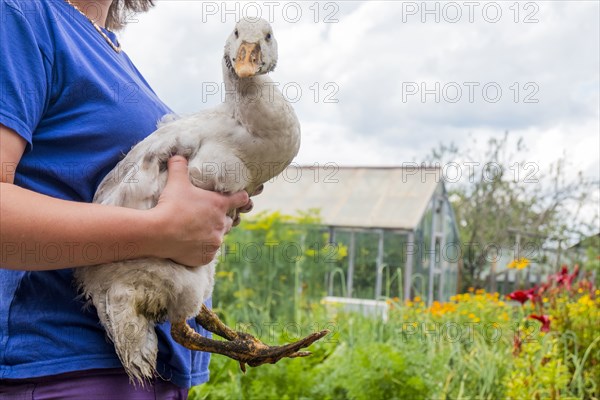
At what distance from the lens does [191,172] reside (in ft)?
3.58

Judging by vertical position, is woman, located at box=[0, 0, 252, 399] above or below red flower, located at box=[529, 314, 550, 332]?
above

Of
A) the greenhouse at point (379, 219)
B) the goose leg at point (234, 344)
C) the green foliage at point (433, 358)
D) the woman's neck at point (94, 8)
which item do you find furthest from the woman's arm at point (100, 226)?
the greenhouse at point (379, 219)

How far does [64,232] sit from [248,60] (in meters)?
0.41

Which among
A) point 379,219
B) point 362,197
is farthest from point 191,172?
point 362,197

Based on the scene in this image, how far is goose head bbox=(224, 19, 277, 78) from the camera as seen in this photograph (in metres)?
1.06

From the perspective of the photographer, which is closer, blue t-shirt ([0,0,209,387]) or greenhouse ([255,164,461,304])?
blue t-shirt ([0,0,209,387])

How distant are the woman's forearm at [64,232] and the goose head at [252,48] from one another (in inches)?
12.0

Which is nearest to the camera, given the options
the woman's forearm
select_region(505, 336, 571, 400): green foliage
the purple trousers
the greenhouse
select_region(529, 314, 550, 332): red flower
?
the woman's forearm

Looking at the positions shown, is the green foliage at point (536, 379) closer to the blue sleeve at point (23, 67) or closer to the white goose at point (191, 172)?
the white goose at point (191, 172)

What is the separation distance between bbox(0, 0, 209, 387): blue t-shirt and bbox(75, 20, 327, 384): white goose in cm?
4

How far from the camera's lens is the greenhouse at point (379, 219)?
9.84m

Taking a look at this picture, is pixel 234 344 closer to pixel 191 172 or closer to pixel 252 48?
pixel 191 172

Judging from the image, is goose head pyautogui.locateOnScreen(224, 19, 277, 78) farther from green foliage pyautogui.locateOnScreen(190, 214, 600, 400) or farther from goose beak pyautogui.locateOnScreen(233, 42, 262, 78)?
green foliage pyautogui.locateOnScreen(190, 214, 600, 400)

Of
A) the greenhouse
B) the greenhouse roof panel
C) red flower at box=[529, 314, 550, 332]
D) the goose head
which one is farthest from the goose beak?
the greenhouse roof panel
